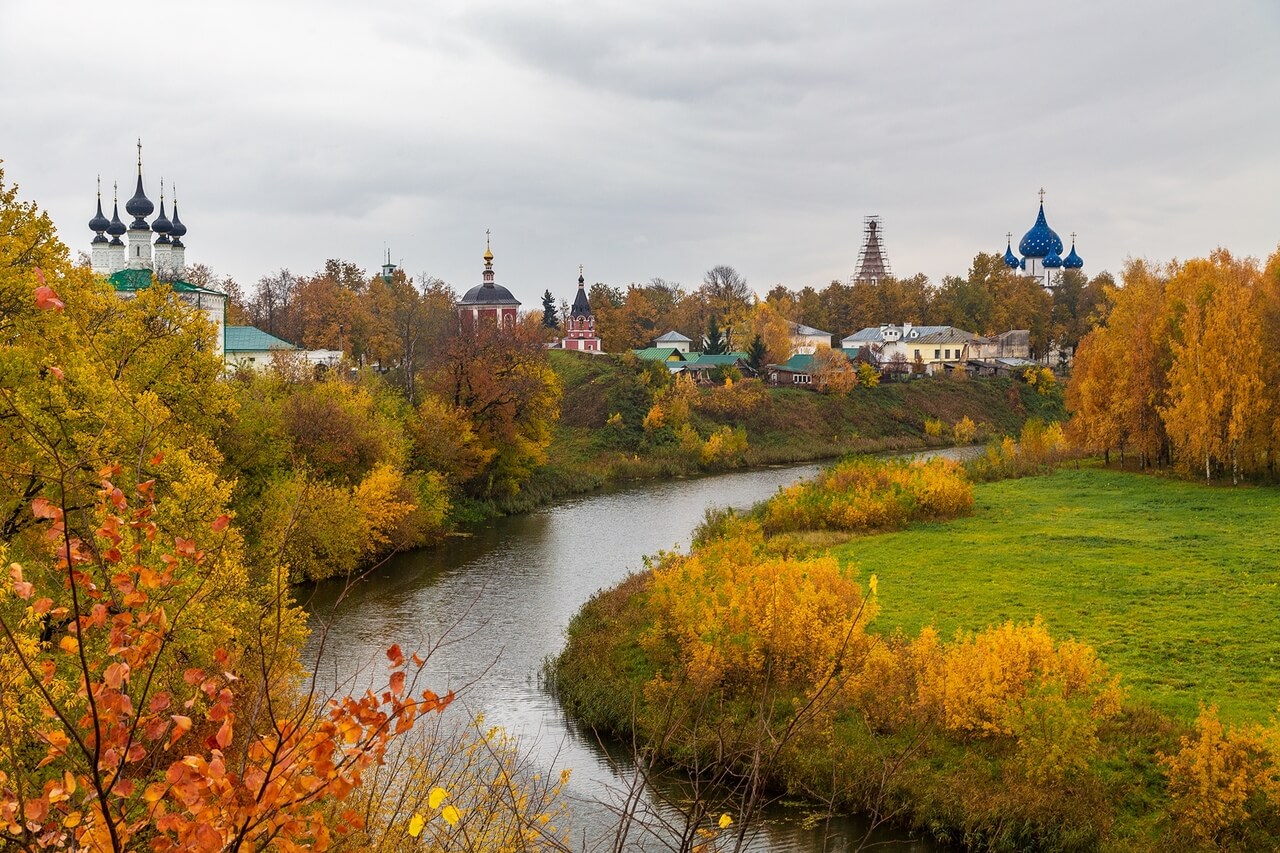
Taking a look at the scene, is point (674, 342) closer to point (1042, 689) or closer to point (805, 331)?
point (805, 331)

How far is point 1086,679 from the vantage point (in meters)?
13.2

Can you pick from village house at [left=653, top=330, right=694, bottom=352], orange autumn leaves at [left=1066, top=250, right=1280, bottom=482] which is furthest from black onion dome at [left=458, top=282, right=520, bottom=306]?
orange autumn leaves at [left=1066, top=250, right=1280, bottom=482]

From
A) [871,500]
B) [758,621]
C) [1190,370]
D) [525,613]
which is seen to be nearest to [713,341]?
[1190,370]

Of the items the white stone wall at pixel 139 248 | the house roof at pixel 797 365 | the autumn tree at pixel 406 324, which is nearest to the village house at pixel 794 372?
the house roof at pixel 797 365

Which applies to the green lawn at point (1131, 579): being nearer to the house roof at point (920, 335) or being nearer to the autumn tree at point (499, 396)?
the autumn tree at point (499, 396)

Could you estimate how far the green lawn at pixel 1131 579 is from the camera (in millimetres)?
15336

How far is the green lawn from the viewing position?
15336 mm

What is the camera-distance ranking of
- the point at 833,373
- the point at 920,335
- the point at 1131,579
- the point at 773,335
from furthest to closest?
the point at 920,335, the point at 773,335, the point at 833,373, the point at 1131,579

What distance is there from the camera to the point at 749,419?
5712 centimetres

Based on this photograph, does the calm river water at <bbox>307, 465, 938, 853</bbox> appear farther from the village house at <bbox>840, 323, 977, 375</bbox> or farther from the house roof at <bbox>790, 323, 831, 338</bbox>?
the village house at <bbox>840, 323, 977, 375</bbox>

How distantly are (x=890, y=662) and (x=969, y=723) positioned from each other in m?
1.48

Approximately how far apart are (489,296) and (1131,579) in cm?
5060

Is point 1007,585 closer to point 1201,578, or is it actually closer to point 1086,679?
point 1201,578

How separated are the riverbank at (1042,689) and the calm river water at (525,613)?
71 cm
